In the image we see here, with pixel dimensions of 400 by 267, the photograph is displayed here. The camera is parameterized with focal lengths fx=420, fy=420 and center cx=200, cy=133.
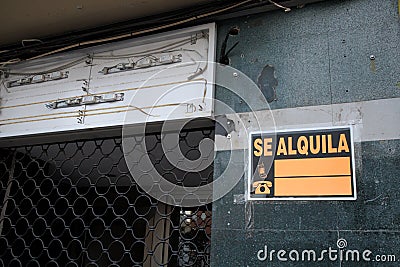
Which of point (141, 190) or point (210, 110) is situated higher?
point (210, 110)

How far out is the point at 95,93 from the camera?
5.31 ft

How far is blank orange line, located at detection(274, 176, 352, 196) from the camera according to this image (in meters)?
1.16

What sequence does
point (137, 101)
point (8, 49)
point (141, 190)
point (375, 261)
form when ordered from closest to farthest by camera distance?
point (375, 261), point (137, 101), point (141, 190), point (8, 49)

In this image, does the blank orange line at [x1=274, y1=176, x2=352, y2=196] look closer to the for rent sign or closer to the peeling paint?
the for rent sign

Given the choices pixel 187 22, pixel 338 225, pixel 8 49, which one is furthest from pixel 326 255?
pixel 8 49

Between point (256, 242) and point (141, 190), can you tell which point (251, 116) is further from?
point (141, 190)

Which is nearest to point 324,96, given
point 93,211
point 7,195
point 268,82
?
point 268,82

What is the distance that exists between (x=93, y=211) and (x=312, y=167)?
34.9 inches

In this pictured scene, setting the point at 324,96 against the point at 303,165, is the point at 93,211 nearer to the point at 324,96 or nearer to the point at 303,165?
the point at 303,165

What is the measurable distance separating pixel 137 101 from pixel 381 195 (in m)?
0.86

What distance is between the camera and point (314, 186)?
1.18 m

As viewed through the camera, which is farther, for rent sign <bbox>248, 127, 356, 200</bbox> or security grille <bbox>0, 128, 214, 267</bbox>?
security grille <bbox>0, 128, 214, 267</bbox>

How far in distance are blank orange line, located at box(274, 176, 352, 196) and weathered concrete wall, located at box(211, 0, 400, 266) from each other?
27mm

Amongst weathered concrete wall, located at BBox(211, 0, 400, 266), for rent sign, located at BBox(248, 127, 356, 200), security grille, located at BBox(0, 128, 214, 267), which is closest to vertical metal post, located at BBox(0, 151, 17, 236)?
security grille, located at BBox(0, 128, 214, 267)
